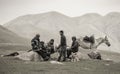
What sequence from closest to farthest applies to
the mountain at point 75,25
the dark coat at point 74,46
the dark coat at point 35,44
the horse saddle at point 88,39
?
the dark coat at point 35,44, the dark coat at point 74,46, the horse saddle at point 88,39, the mountain at point 75,25

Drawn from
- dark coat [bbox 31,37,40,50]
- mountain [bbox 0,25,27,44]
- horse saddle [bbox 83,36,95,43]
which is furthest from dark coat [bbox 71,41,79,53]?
mountain [bbox 0,25,27,44]

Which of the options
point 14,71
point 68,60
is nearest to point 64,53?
point 68,60

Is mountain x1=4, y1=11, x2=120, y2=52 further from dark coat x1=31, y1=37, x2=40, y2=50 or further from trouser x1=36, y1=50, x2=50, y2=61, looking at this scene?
dark coat x1=31, y1=37, x2=40, y2=50

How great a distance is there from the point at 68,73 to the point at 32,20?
179240 mm

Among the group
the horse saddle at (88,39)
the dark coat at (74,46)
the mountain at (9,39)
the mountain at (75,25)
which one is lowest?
the dark coat at (74,46)

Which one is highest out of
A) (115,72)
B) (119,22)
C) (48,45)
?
(119,22)

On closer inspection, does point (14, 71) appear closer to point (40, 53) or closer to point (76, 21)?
point (40, 53)

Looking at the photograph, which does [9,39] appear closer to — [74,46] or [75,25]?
[74,46]

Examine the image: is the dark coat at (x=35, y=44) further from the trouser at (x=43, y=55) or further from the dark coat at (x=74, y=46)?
the dark coat at (x=74, y=46)

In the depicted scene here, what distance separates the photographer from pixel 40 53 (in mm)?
20469

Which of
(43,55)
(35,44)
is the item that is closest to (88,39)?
(43,55)

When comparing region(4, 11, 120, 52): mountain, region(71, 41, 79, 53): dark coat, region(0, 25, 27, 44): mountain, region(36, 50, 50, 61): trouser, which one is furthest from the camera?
region(4, 11, 120, 52): mountain

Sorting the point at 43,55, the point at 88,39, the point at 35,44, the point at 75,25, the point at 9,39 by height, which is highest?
the point at 75,25

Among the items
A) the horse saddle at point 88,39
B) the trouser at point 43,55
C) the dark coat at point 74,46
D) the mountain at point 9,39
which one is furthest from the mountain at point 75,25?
the trouser at point 43,55
